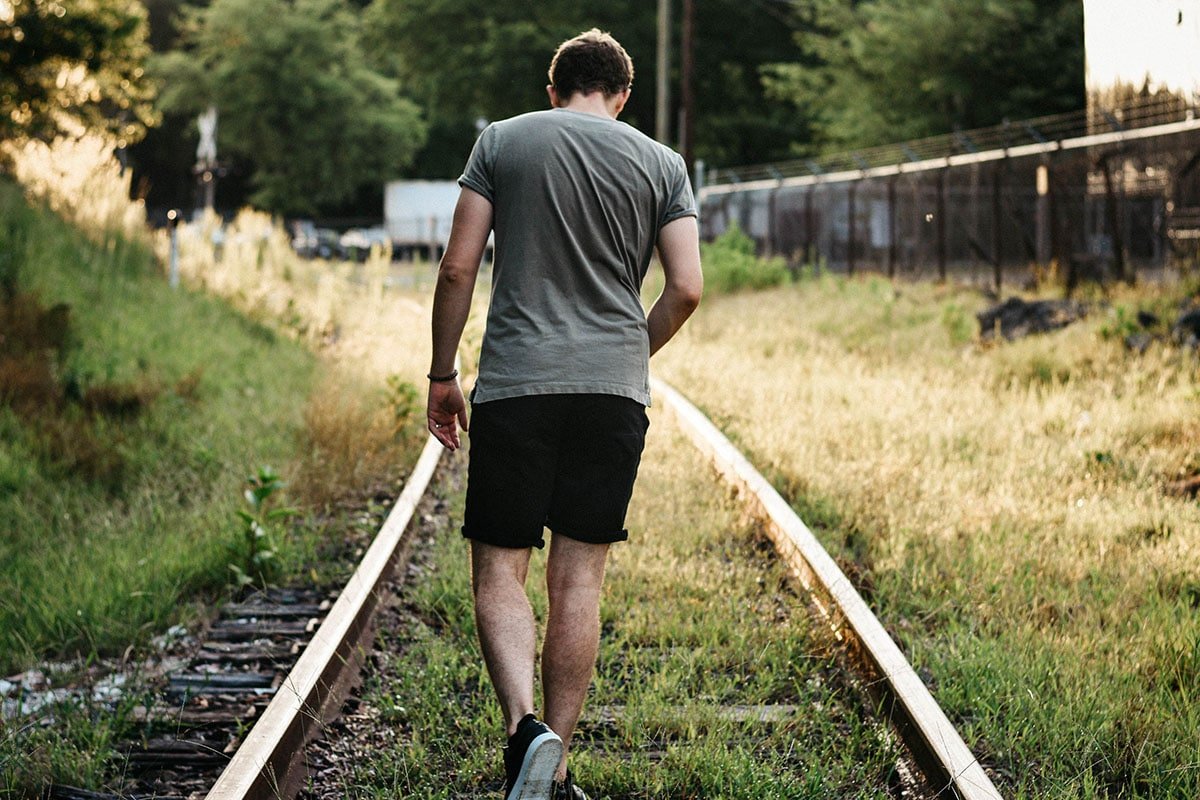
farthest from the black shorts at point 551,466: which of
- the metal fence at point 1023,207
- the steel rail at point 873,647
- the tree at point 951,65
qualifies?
the tree at point 951,65

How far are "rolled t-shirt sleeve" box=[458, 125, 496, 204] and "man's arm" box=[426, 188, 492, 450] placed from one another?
0.06ft

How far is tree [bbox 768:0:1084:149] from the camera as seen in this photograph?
3044cm

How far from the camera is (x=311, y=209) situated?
5538 centimetres

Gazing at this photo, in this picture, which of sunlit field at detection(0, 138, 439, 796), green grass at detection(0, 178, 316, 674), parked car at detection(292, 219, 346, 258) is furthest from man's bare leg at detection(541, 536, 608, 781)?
parked car at detection(292, 219, 346, 258)

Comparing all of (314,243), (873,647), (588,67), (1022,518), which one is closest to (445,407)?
(588,67)

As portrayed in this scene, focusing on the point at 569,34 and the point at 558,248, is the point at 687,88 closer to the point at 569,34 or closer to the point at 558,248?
the point at 569,34

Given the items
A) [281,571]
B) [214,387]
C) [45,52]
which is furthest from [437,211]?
[281,571]

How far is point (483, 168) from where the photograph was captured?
3516 millimetres

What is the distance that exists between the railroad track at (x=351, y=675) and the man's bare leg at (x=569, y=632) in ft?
2.51

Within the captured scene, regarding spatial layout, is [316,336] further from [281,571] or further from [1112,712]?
[1112,712]

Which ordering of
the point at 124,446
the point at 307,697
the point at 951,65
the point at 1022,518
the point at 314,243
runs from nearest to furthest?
the point at 307,697 → the point at 1022,518 → the point at 124,446 → the point at 951,65 → the point at 314,243

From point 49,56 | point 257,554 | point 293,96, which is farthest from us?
point 293,96

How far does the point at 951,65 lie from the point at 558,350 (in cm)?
3079

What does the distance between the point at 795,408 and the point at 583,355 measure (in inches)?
247
